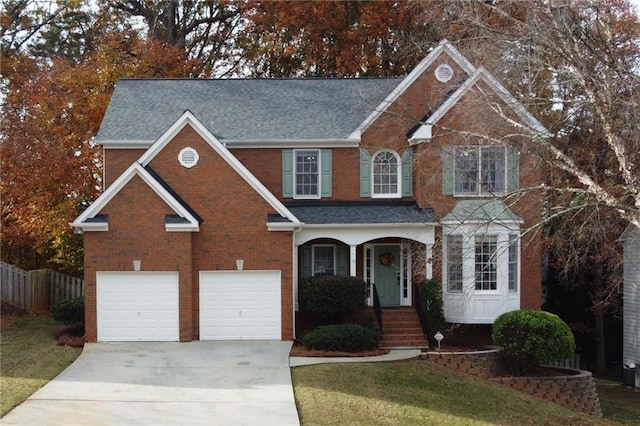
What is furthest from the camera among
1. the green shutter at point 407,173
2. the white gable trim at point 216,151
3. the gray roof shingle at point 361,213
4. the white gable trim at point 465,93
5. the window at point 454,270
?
the green shutter at point 407,173

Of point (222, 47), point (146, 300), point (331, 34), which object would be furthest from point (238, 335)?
point (222, 47)

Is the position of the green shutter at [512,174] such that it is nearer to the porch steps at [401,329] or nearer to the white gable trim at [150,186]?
the porch steps at [401,329]

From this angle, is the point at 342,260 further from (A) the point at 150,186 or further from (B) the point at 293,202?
(A) the point at 150,186

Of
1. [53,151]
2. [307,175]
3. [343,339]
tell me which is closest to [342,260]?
[307,175]

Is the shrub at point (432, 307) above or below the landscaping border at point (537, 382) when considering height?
above

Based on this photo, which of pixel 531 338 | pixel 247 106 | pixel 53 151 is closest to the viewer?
pixel 531 338

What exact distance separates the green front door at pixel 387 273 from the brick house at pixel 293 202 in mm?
65

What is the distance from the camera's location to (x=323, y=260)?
24.4m

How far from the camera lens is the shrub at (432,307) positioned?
69.8 feet

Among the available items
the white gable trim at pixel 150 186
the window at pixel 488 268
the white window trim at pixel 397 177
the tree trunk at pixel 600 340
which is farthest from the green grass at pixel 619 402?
the white gable trim at pixel 150 186

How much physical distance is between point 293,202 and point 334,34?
13724 mm

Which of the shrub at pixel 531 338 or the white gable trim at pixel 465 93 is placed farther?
the shrub at pixel 531 338

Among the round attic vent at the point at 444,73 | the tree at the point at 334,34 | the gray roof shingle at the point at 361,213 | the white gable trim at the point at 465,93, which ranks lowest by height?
the gray roof shingle at the point at 361,213

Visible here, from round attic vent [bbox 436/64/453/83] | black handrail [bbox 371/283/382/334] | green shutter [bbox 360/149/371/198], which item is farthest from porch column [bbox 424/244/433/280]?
round attic vent [bbox 436/64/453/83]
